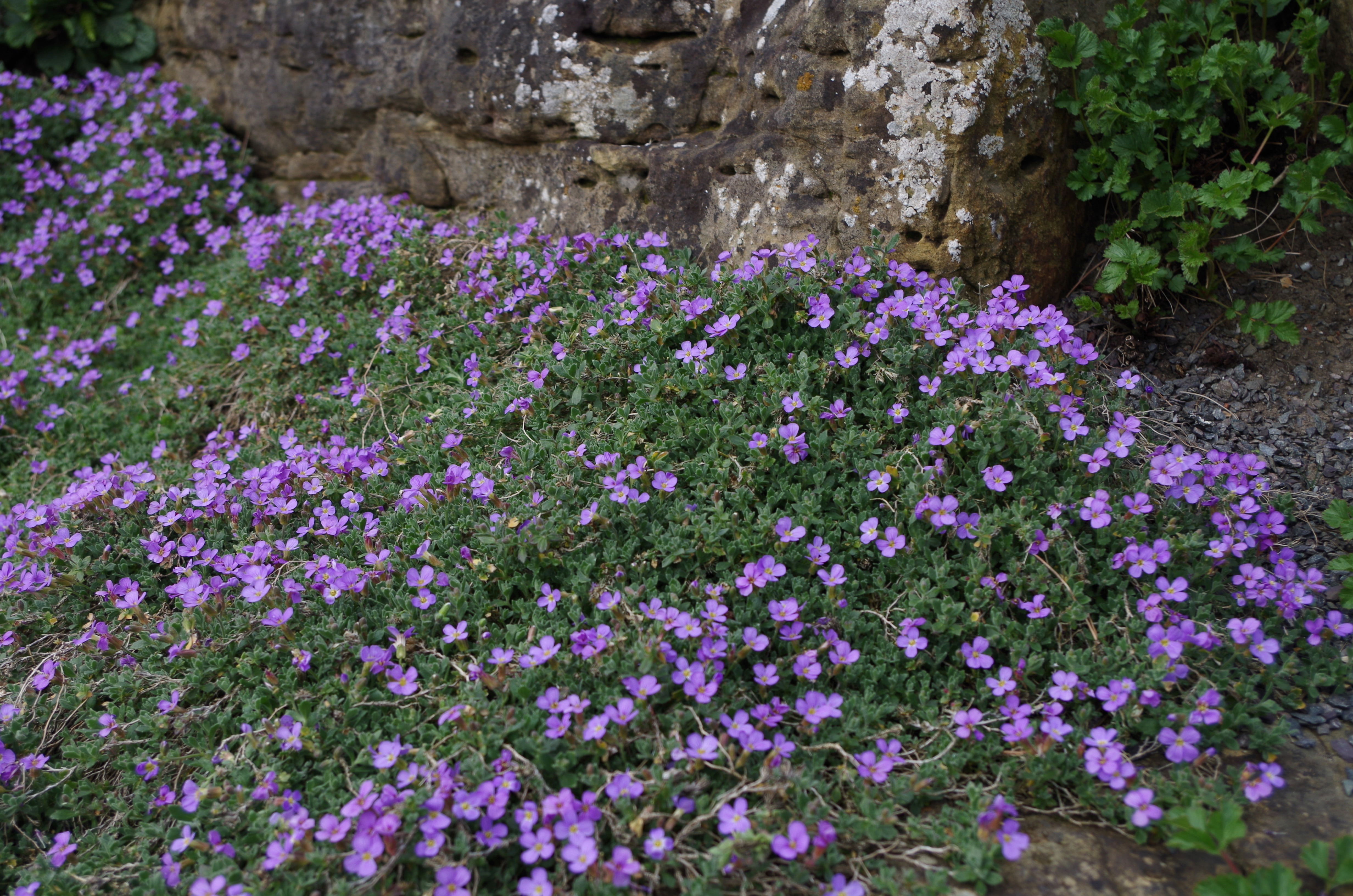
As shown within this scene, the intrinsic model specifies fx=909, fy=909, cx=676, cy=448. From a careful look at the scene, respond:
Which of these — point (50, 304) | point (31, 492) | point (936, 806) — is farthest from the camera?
point (50, 304)

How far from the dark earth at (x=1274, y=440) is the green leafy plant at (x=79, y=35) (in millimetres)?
7420

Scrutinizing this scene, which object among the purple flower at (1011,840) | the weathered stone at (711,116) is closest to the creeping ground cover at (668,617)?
the purple flower at (1011,840)

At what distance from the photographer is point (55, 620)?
337 centimetres

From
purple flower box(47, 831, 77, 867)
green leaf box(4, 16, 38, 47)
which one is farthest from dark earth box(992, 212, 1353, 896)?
green leaf box(4, 16, 38, 47)

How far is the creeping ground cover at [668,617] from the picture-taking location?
94.7 inches

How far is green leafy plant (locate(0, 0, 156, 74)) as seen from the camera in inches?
282

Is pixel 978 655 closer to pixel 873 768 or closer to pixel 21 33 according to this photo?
pixel 873 768

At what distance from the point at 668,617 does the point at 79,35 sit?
7.57 m

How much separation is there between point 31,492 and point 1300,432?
566cm

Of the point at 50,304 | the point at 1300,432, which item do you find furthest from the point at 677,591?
the point at 50,304

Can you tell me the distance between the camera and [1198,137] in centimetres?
357

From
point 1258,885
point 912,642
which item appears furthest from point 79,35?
point 1258,885

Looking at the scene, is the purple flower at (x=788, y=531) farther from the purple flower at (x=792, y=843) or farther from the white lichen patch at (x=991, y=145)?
the white lichen patch at (x=991, y=145)

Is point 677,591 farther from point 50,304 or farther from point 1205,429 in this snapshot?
point 50,304
